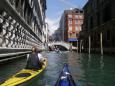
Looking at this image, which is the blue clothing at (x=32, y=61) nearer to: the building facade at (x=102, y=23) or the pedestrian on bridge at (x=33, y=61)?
the pedestrian on bridge at (x=33, y=61)

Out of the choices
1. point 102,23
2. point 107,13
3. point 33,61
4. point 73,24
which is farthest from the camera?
point 73,24

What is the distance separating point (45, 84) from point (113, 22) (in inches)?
1220

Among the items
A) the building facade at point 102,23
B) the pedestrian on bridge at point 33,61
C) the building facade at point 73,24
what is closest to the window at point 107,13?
the building facade at point 102,23

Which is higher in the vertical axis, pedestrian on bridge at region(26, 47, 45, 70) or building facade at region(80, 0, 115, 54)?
building facade at region(80, 0, 115, 54)

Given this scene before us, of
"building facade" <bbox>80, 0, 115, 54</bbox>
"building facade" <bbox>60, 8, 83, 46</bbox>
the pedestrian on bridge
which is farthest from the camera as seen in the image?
"building facade" <bbox>60, 8, 83, 46</bbox>

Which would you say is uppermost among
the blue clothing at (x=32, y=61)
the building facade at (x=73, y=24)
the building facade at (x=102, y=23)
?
the building facade at (x=73, y=24)

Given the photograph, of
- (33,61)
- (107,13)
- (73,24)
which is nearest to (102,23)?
(107,13)

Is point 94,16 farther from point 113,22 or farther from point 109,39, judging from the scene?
point 113,22

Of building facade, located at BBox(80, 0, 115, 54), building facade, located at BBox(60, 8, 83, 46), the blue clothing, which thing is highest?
building facade, located at BBox(60, 8, 83, 46)

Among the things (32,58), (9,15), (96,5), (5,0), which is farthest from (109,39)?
(32,58)

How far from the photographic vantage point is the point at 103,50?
155 ft

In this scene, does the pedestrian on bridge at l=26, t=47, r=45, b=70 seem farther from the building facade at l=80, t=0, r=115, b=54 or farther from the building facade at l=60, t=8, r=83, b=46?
the building facade at l=60, t=8, r=83, b=46

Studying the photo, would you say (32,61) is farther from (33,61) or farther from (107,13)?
(107,13)

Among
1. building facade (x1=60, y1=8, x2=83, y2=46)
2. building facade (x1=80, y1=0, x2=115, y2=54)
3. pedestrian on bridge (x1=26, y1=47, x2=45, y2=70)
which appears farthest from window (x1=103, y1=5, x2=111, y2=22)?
building facade (x1=60, y1=8, x2=83, y2=46)
